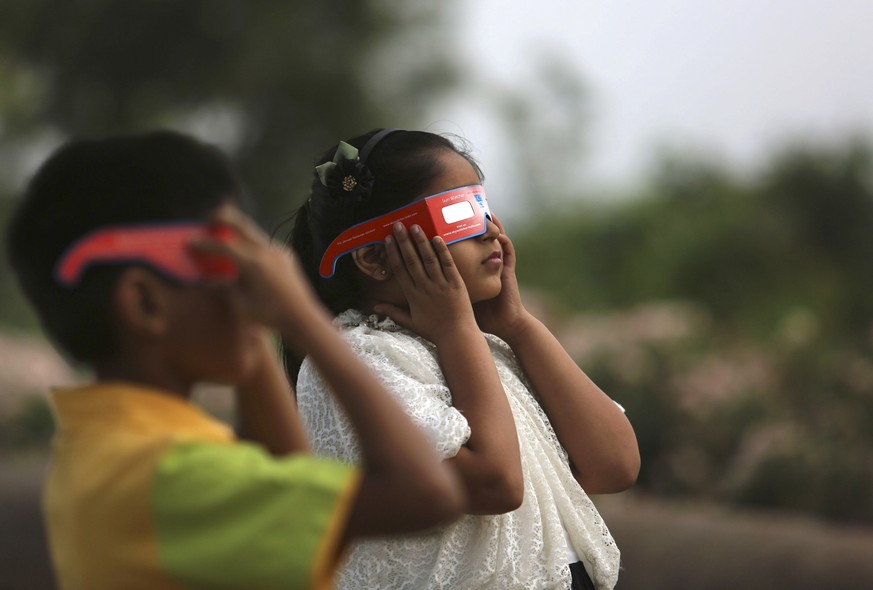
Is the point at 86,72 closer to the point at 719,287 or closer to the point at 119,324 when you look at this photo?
the point at 719,287

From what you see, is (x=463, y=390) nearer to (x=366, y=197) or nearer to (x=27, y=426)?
(x=366, y=197)

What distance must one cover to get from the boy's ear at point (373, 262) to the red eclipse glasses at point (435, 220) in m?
0.03

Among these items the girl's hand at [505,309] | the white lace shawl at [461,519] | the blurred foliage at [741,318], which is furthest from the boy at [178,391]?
the blurred foliage at [741,318]

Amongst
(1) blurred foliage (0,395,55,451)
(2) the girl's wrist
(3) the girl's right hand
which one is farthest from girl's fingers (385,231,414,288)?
(1) blurred foliage (0,395,55,451)

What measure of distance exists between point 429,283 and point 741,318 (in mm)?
11412

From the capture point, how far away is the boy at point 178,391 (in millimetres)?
1561

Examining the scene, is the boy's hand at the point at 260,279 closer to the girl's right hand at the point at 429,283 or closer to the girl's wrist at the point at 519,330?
the girl's right hand at the point at 429,283

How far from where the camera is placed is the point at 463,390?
2.45 m

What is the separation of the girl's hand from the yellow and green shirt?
120 cm

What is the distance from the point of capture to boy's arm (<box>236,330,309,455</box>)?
6.15ft

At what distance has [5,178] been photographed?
19.7 meters

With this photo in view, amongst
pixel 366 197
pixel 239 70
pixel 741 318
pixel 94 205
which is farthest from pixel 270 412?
pixel 239 70

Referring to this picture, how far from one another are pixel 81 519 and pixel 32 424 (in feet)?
33.8

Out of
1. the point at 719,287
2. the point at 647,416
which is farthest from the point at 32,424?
the point at 719,287
